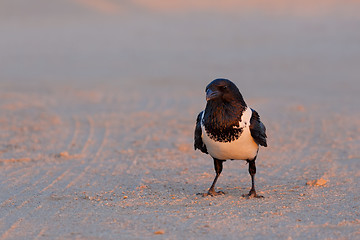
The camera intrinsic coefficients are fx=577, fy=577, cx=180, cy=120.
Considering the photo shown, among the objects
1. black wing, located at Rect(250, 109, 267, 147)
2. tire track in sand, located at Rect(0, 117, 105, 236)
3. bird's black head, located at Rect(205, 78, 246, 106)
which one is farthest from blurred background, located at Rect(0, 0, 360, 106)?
bird's black head, located at Rect(205, 78, 246, 106)

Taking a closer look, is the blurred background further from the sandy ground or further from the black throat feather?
the black throat feather

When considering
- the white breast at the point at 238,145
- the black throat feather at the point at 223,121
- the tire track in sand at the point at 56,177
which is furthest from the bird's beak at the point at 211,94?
the tire track in sand at the point at 56,177

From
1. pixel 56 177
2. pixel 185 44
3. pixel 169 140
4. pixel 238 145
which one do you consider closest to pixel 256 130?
pixel 238 145

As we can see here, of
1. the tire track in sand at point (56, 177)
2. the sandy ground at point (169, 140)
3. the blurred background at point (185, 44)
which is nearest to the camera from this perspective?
the sandy ground at point (169, 140)

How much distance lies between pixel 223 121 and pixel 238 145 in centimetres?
32

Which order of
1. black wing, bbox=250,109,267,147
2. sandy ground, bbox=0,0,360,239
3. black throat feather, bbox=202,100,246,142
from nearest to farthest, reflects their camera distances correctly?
sandy ground, bbox=0,0,360,239
black throat feather, bbox=202,100,246,142
black wing, bbox=250,109,267,147

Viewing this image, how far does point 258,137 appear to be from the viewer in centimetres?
624

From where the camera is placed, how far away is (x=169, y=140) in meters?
10.9

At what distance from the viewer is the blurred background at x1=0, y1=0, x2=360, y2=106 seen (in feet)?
78.3

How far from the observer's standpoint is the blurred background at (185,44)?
78.3 ft

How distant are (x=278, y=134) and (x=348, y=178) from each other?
381cm

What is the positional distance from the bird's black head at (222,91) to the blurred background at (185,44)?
442 inches

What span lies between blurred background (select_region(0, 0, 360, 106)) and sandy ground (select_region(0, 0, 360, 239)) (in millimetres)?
158

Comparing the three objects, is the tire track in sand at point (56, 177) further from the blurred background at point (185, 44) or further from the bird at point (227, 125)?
the blurred background at point (185, 44)
